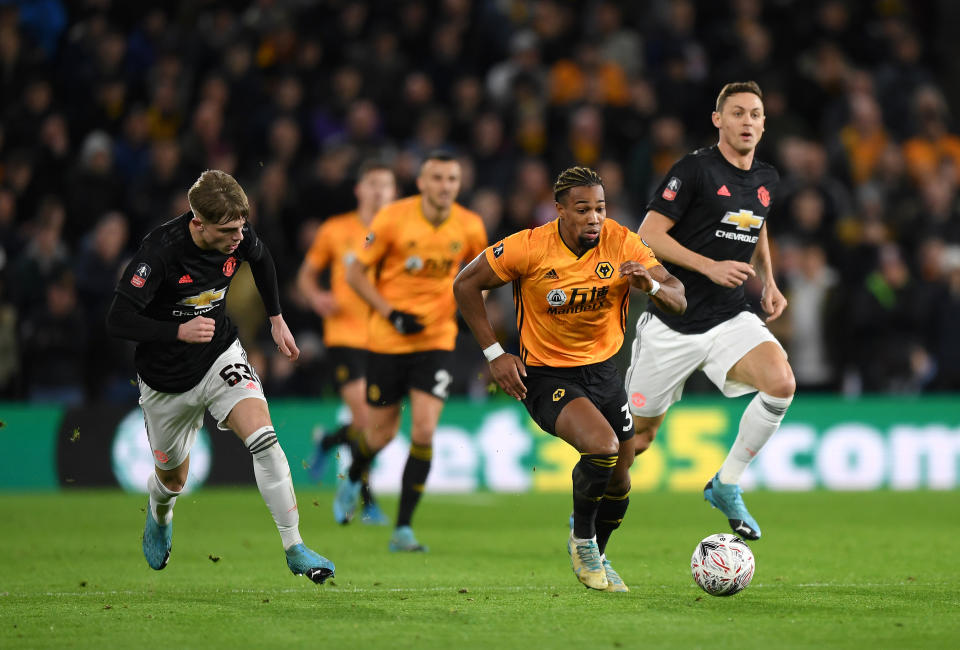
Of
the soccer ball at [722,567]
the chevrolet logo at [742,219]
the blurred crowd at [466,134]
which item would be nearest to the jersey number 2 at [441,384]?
the chevrolet logo at [742,219]

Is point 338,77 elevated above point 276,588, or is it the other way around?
point 338,77

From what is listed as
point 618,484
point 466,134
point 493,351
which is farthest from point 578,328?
point 466,134

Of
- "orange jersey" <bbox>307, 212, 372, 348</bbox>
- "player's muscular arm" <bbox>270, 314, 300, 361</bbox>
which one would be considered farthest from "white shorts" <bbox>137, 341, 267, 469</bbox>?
"orange jersey" <bbox>307, 212, 372, 348</bbox>

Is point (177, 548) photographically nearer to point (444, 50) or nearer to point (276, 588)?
point (276, 588)

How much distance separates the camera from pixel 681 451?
14.4 m

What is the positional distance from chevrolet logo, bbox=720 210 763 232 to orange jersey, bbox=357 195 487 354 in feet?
7.96

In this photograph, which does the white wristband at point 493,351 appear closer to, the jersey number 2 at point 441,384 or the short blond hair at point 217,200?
the short blond hair at point 217,200

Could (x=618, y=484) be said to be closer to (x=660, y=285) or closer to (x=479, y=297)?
(x=660, y=285)

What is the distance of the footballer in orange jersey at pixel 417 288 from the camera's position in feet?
33.1

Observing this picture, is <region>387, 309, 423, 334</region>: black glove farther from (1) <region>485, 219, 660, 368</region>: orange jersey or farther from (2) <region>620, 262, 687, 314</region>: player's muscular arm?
(2) <region>620, 262, 687, 314</region>: player's muscular arm

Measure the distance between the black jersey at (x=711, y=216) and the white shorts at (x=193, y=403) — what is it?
280 centimetres

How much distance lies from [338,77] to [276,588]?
1025 cm

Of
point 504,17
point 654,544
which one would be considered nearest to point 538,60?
point 504,17

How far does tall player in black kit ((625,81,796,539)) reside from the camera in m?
8.36
